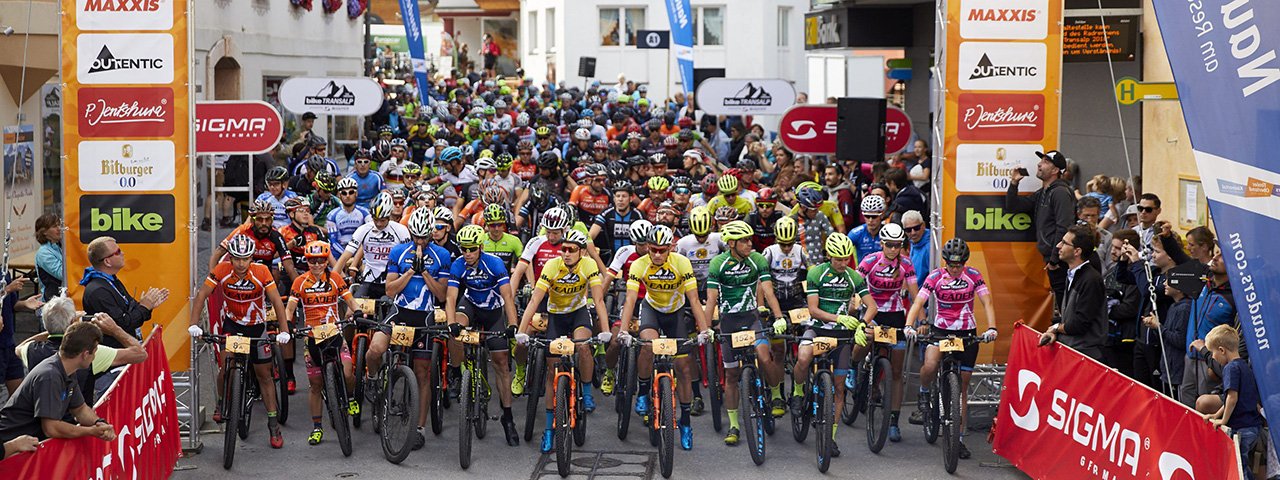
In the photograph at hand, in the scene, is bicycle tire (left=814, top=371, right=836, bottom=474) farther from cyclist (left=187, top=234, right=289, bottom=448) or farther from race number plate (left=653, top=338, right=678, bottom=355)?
cyclist (left=187, top=234, right=289, bottom=448)

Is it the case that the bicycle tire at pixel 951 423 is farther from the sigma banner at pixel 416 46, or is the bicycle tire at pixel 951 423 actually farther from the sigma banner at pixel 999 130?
the sigma banner at pixel 416 46

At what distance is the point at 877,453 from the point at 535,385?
2616mm

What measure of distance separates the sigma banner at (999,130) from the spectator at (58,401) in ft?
23.3

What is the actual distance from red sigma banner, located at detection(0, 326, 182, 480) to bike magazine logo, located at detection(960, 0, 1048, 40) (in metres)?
6.62

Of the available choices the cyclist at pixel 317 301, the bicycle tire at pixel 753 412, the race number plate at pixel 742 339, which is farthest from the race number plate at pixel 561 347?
the cyclist at pixel 317 301

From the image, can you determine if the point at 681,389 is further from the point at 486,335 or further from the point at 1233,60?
→ the point at 1233,60

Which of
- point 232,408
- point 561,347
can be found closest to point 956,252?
point 561,347

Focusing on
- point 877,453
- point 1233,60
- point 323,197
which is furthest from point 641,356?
point 1233,60

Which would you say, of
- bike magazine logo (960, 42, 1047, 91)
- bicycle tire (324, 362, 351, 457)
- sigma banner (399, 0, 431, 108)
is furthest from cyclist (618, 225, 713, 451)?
sigma banner (399, 0, 431, 108)

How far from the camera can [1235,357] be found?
848 centimetres

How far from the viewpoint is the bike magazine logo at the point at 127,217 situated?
11664mm

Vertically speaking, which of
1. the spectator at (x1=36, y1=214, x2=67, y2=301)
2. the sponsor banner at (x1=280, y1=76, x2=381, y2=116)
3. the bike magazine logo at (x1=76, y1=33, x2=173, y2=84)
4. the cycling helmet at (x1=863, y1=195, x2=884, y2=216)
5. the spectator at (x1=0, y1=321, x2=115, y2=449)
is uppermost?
the sponsor banner at (x1=280, y1=76, x2=381, y2=116)

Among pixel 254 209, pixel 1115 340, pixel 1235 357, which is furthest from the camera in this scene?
pixel 254 209

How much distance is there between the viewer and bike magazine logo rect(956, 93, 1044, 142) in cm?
1238
